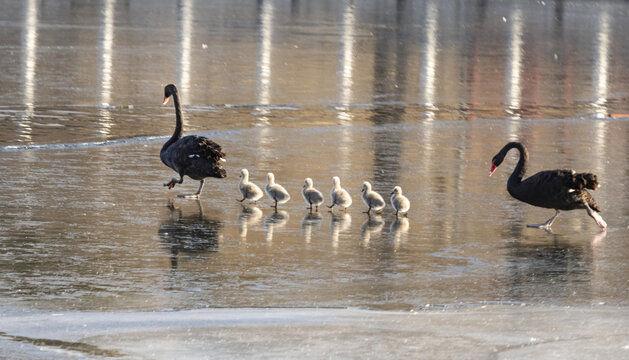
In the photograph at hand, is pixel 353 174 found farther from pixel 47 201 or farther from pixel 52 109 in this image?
pixel 52 109

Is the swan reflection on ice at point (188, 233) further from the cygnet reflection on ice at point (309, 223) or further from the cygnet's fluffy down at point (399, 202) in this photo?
the cygnet's fluffy down at point (399, 202)

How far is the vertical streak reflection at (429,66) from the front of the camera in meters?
23.7

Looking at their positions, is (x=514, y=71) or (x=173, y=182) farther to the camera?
(x=514, y=71)

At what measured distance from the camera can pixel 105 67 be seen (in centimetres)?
2764

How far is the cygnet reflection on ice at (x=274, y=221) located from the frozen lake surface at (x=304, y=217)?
0.04 meters

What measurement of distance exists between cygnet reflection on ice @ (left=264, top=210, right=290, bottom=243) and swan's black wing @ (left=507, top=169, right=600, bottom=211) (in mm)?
2367

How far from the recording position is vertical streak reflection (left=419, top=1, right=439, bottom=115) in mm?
23734

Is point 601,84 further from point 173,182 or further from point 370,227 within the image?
point 370,227

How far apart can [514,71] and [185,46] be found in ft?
31.8

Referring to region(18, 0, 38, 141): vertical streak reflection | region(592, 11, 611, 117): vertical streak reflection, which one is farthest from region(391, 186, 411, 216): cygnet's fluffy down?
region(592, 11, 611, 117): vertical streak reflection

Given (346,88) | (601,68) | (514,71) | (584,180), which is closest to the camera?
(584,180)

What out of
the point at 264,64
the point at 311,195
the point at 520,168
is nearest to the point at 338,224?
the point at 311,195

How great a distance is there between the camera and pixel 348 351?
284 inches

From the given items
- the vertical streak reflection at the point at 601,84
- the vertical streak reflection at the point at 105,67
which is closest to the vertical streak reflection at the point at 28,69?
the vertical streak reflection at the point at 105,67
